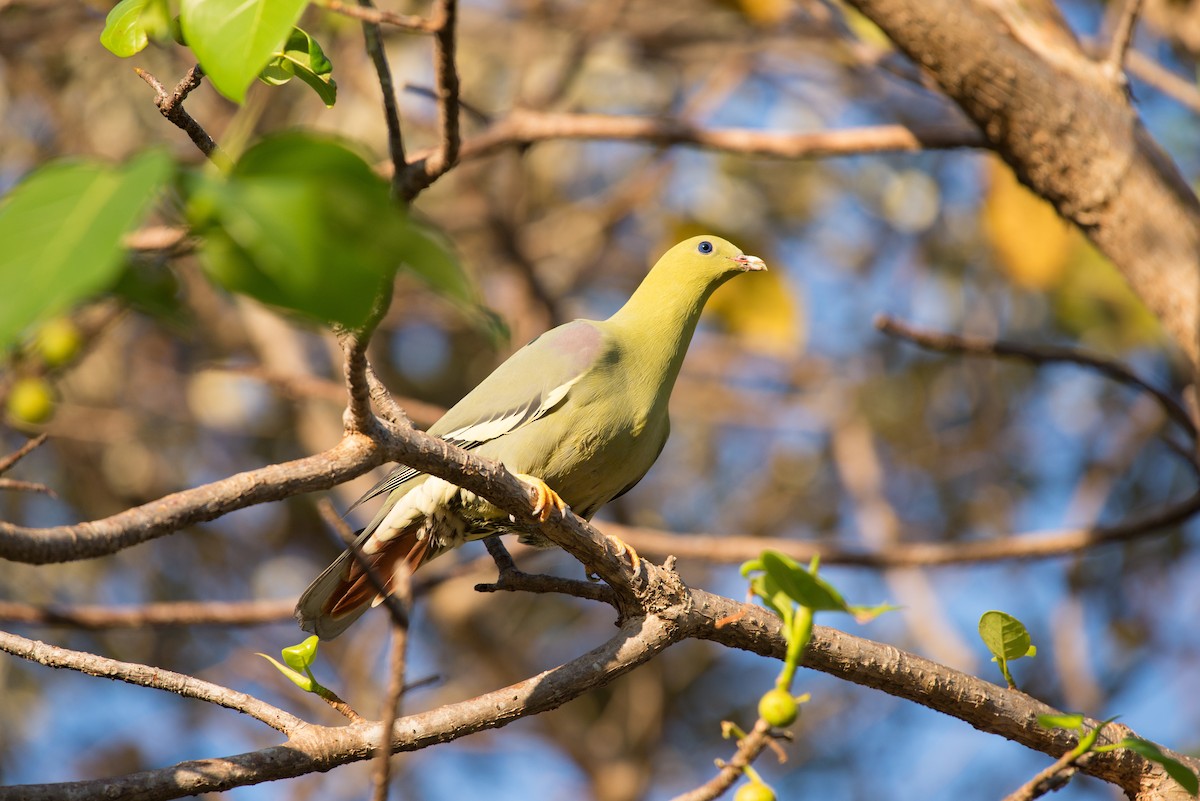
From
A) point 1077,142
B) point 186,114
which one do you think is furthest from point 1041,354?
point 186,114

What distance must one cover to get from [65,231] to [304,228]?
156mm

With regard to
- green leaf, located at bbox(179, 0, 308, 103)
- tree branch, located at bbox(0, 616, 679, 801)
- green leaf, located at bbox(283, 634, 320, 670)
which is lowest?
tree branch, located at bbox(0, 616, 679, 801)

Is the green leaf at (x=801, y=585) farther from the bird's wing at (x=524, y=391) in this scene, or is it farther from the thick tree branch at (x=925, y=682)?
the bird's wing at (x=524, y=391)

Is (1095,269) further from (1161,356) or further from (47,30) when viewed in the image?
(47,30)

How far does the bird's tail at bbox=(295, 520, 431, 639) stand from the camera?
113 inches

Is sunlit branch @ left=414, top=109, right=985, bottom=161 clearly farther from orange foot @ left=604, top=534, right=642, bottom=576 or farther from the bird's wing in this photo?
orange foot @ left=604, top=534, right=642, bottom=576

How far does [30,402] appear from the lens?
341 cm

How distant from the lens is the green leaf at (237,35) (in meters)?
1.10

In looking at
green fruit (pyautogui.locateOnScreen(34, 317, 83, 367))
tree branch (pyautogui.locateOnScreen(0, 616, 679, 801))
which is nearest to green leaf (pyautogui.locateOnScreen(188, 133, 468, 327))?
tree branch (pyautogui.locateOnScreen(0, 616, 679, 801))

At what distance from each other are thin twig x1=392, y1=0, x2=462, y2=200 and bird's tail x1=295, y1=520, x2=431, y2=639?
1.13 metres

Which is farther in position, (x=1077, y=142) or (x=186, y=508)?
(x=1077, y=142)

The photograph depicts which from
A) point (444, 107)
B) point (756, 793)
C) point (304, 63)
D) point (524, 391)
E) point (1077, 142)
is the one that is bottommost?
point (524, 391)

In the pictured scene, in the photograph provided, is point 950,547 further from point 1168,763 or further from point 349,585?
point 1168,763

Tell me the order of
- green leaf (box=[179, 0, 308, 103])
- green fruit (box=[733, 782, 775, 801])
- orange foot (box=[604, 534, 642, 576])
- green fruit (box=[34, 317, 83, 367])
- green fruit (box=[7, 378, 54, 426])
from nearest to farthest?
green leaf (box=[179, 0, 308, 103])
green fruit (box=[733, 782, 775, 801])
orange foot (box=[604, 534, 642, 576])
green fruit (box=[7, 378, 54, 426])
green fruit (box=[34, 317, 83, 367])
